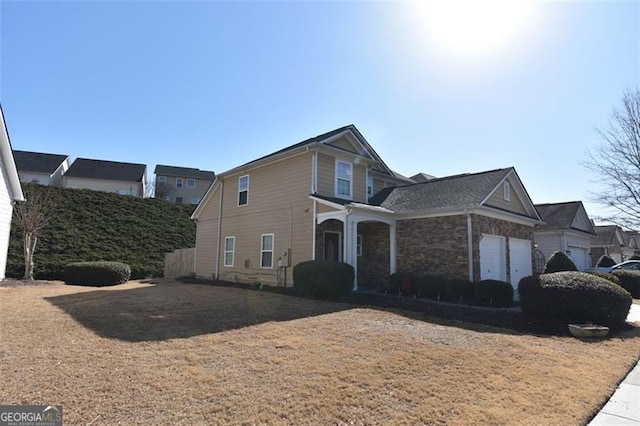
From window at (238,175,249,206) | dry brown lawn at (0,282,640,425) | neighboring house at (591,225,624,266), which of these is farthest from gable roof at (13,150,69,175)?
neighboring house at (591,225,624,266)

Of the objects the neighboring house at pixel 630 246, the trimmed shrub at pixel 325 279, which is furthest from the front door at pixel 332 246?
the neighboring house at pixel 630 246

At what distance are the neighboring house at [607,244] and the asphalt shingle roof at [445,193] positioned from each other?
81.1 ft

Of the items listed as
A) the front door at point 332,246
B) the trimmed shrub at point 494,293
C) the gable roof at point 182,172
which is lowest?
the trimmed shrub at point 494,293

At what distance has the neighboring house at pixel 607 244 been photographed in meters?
33.2

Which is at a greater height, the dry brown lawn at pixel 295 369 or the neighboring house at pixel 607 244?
the neighboring house at pixel 607 244

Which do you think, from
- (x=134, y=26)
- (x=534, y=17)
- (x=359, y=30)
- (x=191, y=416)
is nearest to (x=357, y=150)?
(x=359, y=30)

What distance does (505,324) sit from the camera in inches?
352

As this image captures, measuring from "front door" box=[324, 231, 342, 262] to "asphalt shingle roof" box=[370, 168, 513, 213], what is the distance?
104 inches

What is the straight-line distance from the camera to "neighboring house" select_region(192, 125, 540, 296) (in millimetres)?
13602

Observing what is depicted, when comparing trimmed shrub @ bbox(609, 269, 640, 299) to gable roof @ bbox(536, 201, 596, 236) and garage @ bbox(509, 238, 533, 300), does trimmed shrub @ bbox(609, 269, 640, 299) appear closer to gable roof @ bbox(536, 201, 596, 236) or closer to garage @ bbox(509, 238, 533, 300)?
garage @ bbox(509, 238, 533, 300)

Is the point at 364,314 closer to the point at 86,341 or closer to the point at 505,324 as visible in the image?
the point at 505,324

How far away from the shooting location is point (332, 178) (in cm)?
1511

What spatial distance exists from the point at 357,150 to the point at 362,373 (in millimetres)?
12504

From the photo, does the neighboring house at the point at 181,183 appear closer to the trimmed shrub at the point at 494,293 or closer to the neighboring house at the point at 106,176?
the neighboring house at the point at 106,176
